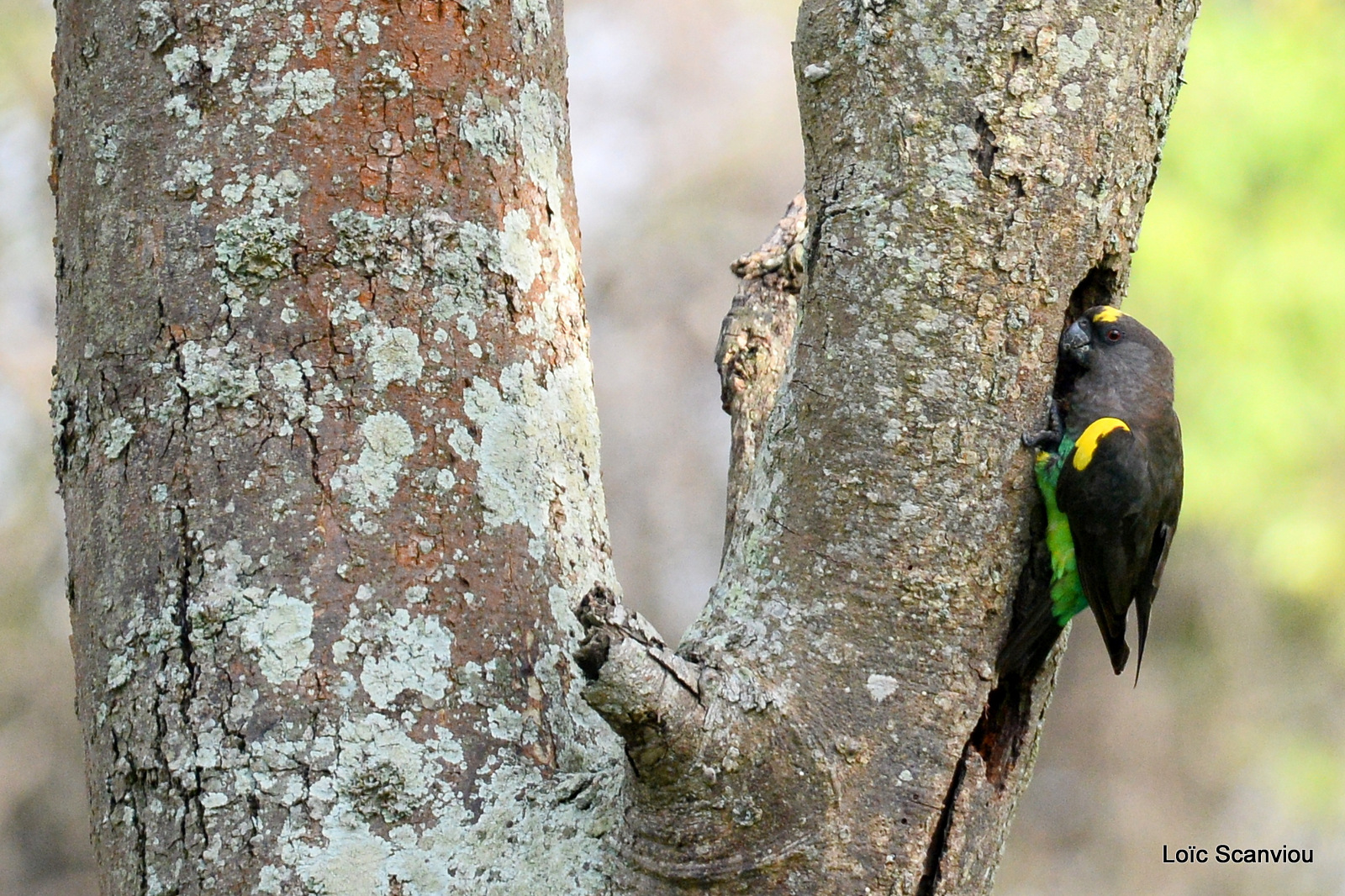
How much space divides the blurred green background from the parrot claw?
587cm

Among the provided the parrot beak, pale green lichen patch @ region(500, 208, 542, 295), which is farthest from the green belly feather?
pale green lichen patch @ region(500, 208, 542, 295)

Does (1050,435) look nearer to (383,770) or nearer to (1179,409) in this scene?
(383,770)

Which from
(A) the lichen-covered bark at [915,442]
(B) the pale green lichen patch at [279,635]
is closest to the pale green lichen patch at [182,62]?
(B) the pale green lichen patch at [279,635]

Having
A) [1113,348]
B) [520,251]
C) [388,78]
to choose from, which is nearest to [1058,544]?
[1113,348]

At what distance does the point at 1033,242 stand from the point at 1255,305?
635 cm

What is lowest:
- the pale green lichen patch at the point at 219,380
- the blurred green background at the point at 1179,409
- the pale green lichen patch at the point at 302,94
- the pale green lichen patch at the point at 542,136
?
the pale green lichen patch at the point at 219,380

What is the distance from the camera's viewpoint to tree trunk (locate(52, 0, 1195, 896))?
5.79 ft

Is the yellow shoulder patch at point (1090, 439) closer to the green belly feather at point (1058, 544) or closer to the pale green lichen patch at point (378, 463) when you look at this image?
the green belly feather at point (1058, 544)

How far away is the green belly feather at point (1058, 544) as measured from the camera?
1.95m

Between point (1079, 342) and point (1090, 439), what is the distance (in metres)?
0.26

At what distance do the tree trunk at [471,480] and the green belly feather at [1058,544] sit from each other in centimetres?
9

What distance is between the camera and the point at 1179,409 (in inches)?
295

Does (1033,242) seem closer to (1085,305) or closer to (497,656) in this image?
(1085,305)

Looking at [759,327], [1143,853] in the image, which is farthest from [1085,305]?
[1143,853]
